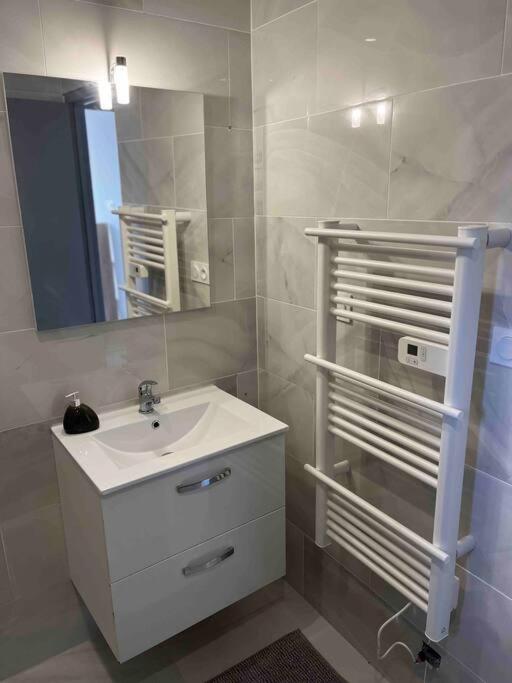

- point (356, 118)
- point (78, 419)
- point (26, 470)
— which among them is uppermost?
point (356, 118)

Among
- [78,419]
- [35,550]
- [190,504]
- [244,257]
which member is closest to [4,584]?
[35,550]

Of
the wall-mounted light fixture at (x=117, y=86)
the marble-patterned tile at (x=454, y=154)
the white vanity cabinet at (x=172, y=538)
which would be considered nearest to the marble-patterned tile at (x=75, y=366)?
the white vanity cabinet at (x=172, y=538)

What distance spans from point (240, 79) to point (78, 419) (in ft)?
4.26

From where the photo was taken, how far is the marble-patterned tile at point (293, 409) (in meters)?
1.91

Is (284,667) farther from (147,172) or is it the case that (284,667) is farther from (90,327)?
(147,172)

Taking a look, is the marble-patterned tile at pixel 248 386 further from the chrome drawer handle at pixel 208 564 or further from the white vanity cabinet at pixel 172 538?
the chrome drawer handle at pixel 208 564

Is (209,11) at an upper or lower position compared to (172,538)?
upper

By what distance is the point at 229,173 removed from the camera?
6.23ft

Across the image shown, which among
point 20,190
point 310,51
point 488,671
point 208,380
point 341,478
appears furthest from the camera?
point 208,380

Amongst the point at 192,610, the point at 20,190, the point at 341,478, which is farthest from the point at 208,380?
→ the point at 20,190

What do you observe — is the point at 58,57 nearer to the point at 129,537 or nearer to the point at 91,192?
the point at 91,192

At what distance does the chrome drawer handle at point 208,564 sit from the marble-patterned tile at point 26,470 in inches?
21.5

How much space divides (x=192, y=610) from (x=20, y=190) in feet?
4.41

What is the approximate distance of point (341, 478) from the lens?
Result: 1734 mm
